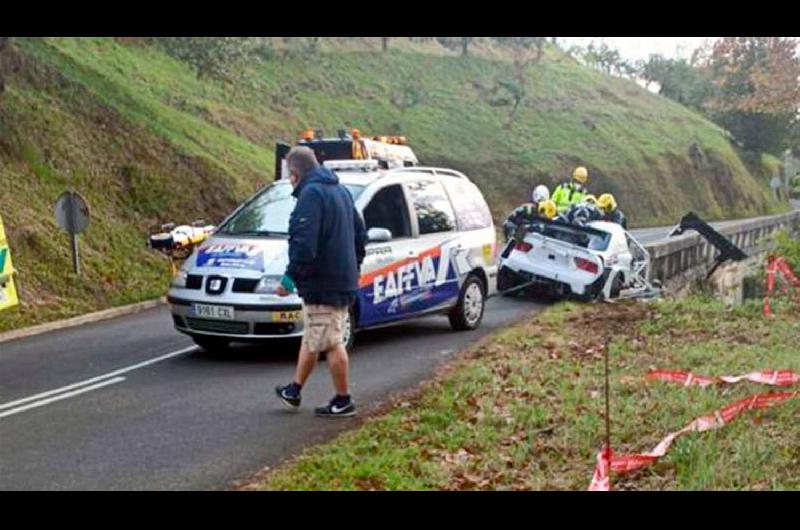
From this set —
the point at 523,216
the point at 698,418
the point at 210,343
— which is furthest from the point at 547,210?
the point at 698,418

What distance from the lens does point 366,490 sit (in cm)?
530

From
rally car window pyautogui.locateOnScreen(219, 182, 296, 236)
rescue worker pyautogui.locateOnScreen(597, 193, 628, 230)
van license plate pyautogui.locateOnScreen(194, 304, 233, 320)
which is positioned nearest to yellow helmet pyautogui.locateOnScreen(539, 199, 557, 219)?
rescue worker pyautogui.locateOnScreen(597, 193, 628, 230)

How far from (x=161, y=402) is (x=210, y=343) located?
2.19 m

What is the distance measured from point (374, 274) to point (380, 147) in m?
7.70

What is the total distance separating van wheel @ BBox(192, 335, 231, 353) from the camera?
9.49 m

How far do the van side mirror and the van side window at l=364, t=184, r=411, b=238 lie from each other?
53 cm

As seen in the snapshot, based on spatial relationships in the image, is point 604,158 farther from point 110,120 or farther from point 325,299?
point 325,299

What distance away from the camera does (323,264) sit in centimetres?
700

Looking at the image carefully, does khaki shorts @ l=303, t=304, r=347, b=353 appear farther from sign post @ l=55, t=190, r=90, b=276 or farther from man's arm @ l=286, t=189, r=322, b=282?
sign post @ l=55, t=190, r=90, b=276

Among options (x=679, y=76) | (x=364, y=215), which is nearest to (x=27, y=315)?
(x=364, y=215)

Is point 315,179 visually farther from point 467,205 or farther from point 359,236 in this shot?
point 467,205

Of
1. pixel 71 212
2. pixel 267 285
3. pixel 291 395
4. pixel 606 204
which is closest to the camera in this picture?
pixel 291 395
